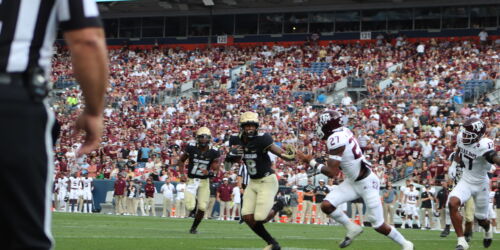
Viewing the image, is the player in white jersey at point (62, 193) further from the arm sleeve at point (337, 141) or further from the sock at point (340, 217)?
the arm sleeve at point (337, 141)

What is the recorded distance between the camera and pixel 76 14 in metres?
3.15

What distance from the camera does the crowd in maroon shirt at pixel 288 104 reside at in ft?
90.2

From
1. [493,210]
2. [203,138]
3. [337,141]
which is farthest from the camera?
[493,210]

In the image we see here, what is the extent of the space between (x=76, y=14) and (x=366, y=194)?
752 centimetres

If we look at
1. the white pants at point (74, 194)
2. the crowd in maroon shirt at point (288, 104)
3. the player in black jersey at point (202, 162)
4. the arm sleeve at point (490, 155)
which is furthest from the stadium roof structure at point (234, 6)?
the arm sleeve at point (490, 155)

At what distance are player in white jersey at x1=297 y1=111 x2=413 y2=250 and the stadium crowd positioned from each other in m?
14.7

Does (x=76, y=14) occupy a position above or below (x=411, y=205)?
above

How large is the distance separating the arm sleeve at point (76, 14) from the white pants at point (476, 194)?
391 inches

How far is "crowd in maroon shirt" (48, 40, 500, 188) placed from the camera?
2750 cm

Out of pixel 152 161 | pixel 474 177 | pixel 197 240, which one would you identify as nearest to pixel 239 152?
pixel 197 240

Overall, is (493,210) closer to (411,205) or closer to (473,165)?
(411,205)

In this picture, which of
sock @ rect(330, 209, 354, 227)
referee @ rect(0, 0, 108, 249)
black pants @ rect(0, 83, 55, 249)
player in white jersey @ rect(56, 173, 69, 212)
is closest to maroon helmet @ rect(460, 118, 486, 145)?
sock @ rect(330, 209, 354, 227)

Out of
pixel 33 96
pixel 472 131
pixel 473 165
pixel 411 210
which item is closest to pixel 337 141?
pixel 472 131

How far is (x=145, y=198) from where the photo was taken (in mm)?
28203
